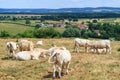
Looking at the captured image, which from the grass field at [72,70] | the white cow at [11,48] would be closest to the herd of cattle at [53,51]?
the white cow at [11,48]

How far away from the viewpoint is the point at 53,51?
20.9 meters

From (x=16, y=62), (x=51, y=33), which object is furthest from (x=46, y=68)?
(x=51, y=33)

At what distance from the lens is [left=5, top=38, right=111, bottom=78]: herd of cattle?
17.3 meters

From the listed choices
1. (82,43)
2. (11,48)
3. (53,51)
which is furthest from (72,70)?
(82,43)

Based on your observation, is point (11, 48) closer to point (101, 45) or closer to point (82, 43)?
point (82, 43)

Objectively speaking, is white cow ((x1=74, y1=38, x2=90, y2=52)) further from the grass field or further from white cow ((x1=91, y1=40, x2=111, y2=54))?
the grass field

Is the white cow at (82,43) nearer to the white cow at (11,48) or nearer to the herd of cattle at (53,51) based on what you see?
the herd of cattle at (53,51)

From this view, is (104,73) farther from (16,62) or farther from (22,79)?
(16,62)

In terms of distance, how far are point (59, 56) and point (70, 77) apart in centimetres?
146

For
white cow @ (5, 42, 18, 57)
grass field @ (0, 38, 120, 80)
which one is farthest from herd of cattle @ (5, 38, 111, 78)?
grass field @ (0, 38, 120, 80)

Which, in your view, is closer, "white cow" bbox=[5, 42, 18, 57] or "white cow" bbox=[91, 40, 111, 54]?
"white cow" bbox=[5, 42, 18, 57]

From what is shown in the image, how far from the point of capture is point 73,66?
20.3m

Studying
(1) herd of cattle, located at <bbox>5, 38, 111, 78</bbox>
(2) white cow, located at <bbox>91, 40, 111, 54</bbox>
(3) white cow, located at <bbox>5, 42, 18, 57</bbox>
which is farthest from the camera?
(2) white cow, located at <bbox>91, 40, 111, 54</bbox>

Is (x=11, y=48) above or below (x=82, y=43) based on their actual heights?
above
